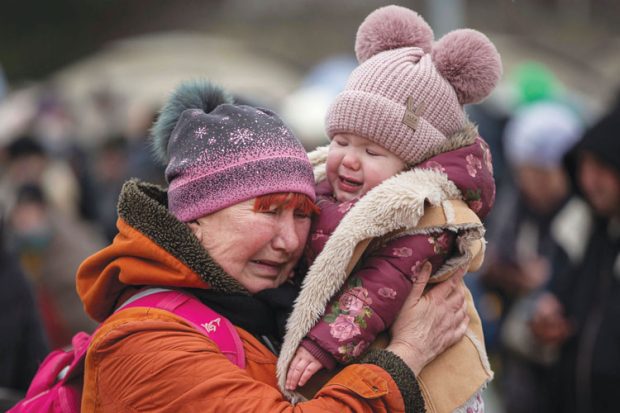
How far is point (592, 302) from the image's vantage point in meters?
5.38

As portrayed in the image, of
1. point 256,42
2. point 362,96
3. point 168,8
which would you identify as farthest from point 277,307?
point 168,8

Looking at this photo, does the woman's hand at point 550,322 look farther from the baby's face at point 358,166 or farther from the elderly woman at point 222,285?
the baby's face at point 358,166

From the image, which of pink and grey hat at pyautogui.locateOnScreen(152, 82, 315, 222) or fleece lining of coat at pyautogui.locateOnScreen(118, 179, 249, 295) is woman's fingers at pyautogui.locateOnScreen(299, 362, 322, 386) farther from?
pink and grey hat at pyautogui.locateOnScreen(152, 82, 315, 222)

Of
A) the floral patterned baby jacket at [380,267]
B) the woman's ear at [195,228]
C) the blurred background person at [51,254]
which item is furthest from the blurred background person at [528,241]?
Result: the woman's ear at [195,228]

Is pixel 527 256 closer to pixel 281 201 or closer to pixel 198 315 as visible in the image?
pixel 281 201

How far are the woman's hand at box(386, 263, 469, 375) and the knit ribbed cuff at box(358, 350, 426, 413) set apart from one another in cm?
4

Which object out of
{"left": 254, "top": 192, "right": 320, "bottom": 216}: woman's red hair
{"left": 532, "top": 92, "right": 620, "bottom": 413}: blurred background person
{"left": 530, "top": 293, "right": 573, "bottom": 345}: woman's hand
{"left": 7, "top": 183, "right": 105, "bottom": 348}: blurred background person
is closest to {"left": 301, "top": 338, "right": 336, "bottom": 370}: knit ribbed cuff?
{"left": 254, "top": 192, "right": 320, "bottom": 216}: woman's red hair

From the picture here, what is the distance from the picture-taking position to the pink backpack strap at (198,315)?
9.36 ft

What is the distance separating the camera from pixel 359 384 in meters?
2.75

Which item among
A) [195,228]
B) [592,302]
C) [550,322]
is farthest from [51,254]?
[195,228]

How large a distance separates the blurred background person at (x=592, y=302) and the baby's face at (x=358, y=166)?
2.49 metres

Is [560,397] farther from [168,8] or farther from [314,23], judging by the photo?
[168,8]

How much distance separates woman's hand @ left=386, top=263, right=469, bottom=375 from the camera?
2930 millimetres

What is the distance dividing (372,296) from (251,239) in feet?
1.22
